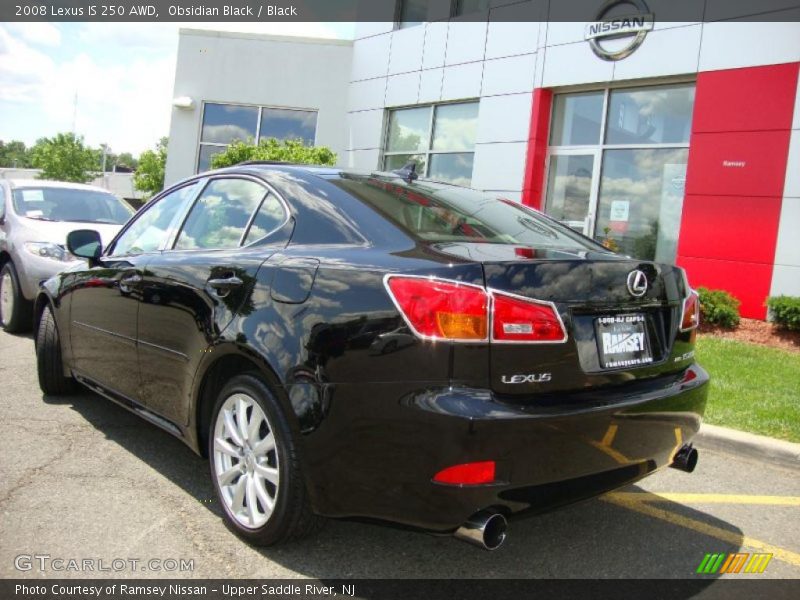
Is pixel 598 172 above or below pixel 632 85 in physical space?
below

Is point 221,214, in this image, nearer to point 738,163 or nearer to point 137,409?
point 137,409

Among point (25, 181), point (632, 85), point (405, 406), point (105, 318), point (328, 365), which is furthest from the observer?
point (632, 85)

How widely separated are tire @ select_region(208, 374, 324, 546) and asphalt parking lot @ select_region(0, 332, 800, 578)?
5.3 inches

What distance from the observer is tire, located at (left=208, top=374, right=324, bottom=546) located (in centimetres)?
273

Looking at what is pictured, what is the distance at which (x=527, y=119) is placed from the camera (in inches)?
496

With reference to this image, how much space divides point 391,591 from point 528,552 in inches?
28.0

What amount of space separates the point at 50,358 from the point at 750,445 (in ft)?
15.8

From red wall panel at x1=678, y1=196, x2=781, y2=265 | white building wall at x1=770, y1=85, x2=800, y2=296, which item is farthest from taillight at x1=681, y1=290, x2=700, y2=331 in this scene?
red wall panel at x1=678, y1=196, x2=781, y2=265

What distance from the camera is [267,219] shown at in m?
3.28

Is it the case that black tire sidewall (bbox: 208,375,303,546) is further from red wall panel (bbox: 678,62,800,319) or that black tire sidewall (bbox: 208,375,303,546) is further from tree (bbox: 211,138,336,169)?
tree (bbox: 211,138,336,169)

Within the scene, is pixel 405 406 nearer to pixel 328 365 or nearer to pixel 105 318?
pixel 328 365

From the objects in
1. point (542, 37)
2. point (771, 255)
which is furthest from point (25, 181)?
point (771, 255)

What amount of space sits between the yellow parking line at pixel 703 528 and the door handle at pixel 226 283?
7.29 feet

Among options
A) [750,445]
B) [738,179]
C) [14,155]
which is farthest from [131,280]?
[14,155]
